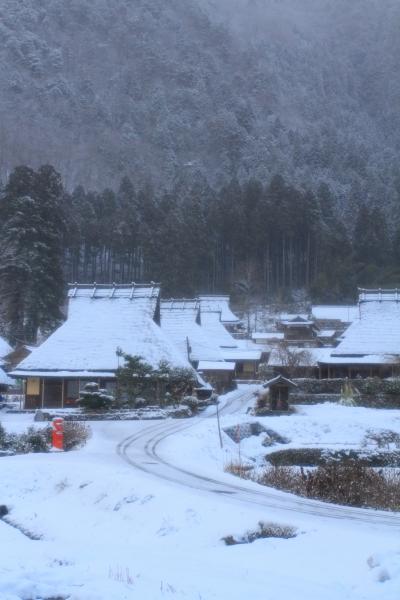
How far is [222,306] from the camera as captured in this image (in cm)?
7062

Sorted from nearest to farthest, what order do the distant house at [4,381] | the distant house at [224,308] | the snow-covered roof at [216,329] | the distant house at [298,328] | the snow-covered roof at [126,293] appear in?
the distant house at [4,381] < the snow-covered roof at [126,293] < the snow-covered roof at [216,329] < the distant house at [298,328] < the distant house at [224,308]

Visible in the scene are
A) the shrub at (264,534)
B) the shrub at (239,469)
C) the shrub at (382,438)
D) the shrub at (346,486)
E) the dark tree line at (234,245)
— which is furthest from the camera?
the dark tree line at (234,245)

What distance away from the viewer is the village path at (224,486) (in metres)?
12.3

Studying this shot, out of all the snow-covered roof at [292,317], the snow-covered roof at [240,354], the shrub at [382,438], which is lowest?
the shrub at [382,438]

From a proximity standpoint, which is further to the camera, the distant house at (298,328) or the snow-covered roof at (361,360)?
the distant house at (298,328)

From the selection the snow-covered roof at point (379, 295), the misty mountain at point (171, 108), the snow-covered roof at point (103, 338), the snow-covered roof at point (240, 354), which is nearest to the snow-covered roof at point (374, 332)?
the snow-covered roof at point (379, 295)

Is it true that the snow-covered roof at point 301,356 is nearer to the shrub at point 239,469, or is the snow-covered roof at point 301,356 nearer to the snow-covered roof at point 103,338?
the snow-covered roof at point 103,338

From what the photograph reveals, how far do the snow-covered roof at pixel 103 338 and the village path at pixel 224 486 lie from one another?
507 inches

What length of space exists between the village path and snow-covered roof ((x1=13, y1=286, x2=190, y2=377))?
12871 mm

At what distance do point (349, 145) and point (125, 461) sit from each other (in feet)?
374

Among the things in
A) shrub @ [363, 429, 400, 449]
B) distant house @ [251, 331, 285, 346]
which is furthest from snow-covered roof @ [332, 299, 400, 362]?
distant house @ [251, 331, 285, 346]

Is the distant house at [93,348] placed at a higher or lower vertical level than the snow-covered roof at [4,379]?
higher

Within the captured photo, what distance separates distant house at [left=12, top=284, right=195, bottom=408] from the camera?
3700 centimetres

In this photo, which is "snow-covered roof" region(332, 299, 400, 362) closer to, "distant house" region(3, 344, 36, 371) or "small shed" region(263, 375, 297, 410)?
"small shed" region(263, 375, 297, 410)
